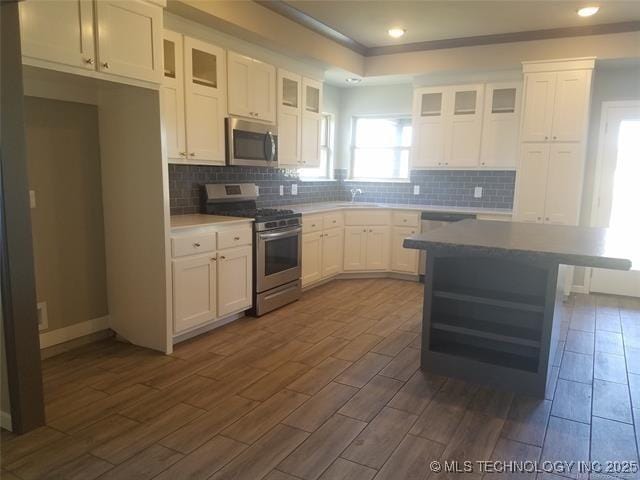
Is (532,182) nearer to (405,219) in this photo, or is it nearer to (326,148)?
(405,219)

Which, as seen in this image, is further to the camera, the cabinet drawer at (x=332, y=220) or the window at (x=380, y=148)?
the window at (x=380, y=148)

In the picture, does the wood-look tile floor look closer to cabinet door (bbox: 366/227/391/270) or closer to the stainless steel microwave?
the stainless steel microwave

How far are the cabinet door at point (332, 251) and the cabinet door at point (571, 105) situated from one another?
2600mm

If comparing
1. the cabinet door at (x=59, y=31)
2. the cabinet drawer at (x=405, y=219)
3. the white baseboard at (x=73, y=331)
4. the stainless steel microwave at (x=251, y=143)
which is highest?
the cabinet door at (x=59, y=31)

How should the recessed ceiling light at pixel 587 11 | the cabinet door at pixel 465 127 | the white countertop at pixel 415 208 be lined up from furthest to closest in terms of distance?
the cabinet door at pixel 465 127
the white countertop at pixel 415 208
the recessed ceiling light at pixel 587 11

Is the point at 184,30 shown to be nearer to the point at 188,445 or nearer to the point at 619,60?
the point at 188,445

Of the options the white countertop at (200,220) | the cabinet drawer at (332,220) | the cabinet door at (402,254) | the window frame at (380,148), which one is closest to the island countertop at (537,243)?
the white countertop at (200,220)

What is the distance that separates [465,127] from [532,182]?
107 cm

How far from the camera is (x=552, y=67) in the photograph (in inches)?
187

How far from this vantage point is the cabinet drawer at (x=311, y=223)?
4887 millimetres

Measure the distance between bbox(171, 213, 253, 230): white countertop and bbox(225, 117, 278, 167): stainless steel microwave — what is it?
58cm

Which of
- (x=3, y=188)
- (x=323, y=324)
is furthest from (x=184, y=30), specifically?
(x=323, y=324)

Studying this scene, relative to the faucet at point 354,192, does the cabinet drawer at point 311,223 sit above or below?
below

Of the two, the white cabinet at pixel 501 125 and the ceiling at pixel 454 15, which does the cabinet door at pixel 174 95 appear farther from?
the white cabinet at pixel 501 125
